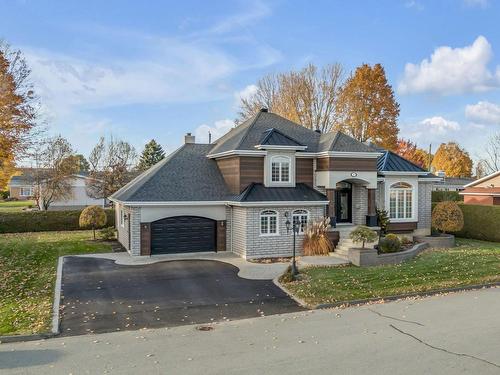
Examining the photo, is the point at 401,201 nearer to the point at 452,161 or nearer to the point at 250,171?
the point at 250,171

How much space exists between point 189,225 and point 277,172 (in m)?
5.08

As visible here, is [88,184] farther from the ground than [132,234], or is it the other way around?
[88,184]

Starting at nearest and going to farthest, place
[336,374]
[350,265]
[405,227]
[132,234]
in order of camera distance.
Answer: [336,374] < [350,265] < [132,234] < [405,227]

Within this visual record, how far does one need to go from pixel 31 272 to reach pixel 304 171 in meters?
13.4

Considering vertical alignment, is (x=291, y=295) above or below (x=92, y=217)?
below

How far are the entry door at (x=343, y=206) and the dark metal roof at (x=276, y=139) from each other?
4.02m

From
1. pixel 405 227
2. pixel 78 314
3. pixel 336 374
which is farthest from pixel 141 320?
pixel 405 227

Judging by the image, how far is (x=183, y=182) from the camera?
21.9 meters

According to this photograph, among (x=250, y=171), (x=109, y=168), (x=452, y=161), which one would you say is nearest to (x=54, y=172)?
(x=109, y=168)

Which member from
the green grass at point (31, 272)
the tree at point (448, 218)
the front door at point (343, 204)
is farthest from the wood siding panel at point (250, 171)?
the tree at point (448, 218)

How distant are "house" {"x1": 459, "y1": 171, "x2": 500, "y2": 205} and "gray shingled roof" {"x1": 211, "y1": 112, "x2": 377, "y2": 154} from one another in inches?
614

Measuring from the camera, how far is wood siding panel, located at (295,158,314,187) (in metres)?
22.6

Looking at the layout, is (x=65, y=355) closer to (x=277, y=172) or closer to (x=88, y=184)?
(x=277, y=172)

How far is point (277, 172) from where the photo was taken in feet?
72.1
